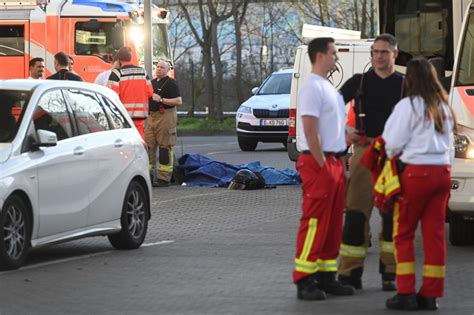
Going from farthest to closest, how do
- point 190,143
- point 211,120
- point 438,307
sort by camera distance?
point 211,120, point 190,143, point 438,307

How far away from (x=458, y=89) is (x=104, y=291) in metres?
4.81

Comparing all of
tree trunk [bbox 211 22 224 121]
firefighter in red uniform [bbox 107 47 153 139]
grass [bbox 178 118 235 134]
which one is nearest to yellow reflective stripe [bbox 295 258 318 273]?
firefighter in red uniform [bbox 107 47 153 139]

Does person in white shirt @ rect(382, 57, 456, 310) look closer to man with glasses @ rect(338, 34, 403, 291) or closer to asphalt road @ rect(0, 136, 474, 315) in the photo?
asphalt road @ rect(0, 136, 474, 315)

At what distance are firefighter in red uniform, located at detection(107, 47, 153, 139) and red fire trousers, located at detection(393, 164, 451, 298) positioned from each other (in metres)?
10.4

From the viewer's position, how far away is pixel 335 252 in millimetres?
10297

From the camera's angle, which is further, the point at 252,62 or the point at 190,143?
the point at 252,62

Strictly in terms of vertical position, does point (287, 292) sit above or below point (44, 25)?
below

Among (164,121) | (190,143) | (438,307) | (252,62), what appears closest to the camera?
(438,307)

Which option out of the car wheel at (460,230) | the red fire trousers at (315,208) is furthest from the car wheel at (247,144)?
the red fire trousers at (315,208)

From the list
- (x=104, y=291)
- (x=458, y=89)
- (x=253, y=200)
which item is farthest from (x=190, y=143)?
(x=104, y=291)

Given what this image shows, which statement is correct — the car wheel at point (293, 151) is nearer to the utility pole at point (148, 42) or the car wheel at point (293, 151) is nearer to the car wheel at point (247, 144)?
the utility pole at point (148, 42)

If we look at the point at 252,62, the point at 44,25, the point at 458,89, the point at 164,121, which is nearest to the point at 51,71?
the point at 44,25

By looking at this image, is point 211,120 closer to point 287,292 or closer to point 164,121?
point 164,121

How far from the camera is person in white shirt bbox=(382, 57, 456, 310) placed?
9.66m
